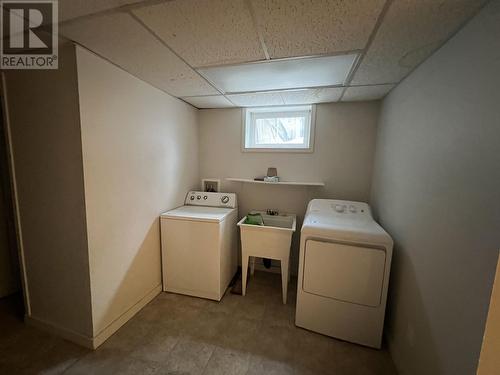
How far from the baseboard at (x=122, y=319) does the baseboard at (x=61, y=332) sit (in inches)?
1.8

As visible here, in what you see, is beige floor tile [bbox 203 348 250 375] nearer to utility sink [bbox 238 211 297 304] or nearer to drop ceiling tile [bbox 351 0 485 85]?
utility sink [bbox 238 211 297 304]

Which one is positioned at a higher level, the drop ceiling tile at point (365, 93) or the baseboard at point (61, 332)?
the drop ceiling tile at point (365, 93)

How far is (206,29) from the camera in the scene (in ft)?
3.39

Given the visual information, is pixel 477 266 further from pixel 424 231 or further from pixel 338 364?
pixel 338 364

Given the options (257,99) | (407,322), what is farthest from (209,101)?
(407,322)

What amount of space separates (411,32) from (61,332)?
3.01m

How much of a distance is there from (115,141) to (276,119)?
1.79 m

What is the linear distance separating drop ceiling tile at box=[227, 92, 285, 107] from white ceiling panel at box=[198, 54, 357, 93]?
0.15 metres

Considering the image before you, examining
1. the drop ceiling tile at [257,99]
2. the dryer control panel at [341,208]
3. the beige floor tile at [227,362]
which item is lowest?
the beige floor tile at [227,362]

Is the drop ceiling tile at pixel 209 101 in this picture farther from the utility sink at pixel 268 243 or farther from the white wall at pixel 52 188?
the utility sink at pixel 268 243

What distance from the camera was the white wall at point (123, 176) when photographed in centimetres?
133

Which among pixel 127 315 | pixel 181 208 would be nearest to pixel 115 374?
pixel 127 315

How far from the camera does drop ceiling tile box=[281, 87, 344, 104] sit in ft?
6.00

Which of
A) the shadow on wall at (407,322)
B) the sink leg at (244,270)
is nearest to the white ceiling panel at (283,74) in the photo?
the shadow on wall at (407,322)
